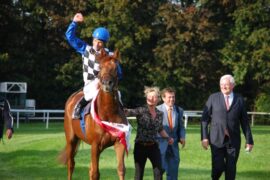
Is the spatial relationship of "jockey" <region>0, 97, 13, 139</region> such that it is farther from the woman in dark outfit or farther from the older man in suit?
the older man in suit

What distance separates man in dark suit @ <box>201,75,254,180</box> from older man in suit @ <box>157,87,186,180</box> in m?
0.42

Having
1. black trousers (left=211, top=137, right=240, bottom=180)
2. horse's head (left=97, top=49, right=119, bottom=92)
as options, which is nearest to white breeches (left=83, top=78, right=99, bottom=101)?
horse's head (left=97, top=49, right=119, bottom=92)

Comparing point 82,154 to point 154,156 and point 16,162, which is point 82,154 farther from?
point 154,156

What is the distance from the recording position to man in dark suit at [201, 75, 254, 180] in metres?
9.96

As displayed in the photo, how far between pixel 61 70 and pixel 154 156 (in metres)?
29.5

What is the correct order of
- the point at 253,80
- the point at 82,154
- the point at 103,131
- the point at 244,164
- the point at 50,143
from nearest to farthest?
the point at 103,131 < the point at 244,164 < the point at 82,154 < the point at 50,143 < the point at 253,80

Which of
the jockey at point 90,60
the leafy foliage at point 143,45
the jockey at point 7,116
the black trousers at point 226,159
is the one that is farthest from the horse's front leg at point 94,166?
the leafy foliage at point 143,45

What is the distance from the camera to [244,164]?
14602 millimetres

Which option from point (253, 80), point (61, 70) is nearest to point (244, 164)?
point (61, 70)

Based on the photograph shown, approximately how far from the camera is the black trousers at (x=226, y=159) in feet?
32.6

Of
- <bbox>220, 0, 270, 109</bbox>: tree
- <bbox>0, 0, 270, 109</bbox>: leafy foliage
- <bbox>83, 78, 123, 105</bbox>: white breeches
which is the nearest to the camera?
<bbox>83, 78, 123, 105</bbox>: white breeches

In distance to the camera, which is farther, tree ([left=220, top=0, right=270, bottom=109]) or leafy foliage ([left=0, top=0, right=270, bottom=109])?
tree ([left=220, top=0, right=270, bottom=109])

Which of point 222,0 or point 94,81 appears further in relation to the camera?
point 222,0

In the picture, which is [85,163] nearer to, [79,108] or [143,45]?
[79,108]
